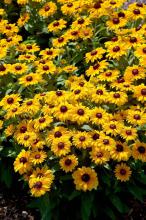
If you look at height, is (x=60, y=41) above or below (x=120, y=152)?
above

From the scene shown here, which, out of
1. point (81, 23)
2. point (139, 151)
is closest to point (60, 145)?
point (139, 151)

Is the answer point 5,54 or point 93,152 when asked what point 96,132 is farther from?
point 5,54

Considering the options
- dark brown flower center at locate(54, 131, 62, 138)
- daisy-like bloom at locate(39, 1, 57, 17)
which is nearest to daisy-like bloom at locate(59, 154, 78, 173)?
dark brown flower center at locate(54, 131, 62, 138)

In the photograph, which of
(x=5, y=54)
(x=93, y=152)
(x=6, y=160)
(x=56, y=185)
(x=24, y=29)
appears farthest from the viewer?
(x=24, y=29)

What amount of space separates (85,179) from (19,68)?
73.7 inches

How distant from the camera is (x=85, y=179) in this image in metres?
4.97

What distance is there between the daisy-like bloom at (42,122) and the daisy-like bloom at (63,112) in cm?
8

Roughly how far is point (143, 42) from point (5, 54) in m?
1.75

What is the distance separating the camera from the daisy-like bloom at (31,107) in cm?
550

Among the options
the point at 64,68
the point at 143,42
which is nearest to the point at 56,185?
the point at 64,68

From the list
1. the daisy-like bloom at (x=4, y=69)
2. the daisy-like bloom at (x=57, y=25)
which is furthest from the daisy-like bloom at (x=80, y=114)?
the daisy-like bloom at (x=57, y=25)

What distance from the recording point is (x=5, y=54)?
6.48 meters

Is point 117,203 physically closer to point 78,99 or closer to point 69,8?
point 78,99

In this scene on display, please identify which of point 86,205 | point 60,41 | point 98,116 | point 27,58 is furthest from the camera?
point 60,41
